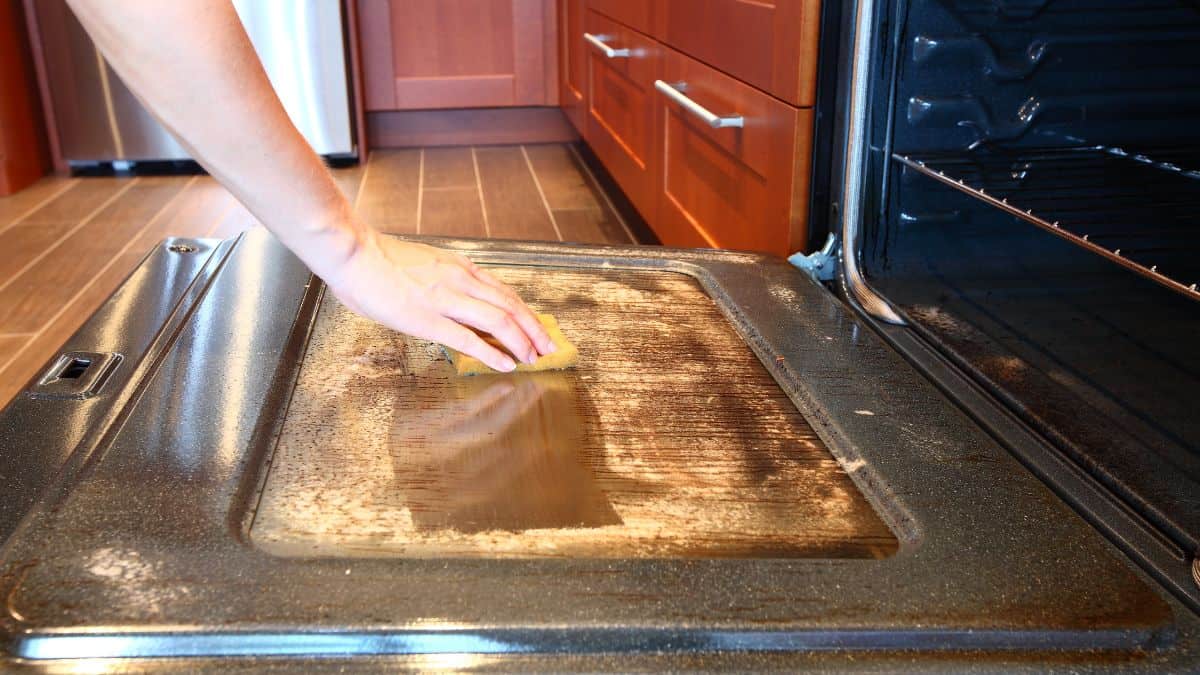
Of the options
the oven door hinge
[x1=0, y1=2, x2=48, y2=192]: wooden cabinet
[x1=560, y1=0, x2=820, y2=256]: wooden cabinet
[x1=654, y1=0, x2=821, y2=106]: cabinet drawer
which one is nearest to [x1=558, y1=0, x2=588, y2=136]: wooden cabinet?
[x1=560, y1=0, x2=820, y2=256]: wooden cabinet

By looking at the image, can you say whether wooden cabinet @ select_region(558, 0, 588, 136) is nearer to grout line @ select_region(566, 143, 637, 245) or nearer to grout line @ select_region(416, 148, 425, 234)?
grout line @ select_region(566, 143, 637, 245)

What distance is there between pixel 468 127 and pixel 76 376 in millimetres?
2673

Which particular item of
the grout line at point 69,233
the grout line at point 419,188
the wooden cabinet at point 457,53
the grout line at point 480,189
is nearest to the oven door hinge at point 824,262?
the grout line at point 480,189

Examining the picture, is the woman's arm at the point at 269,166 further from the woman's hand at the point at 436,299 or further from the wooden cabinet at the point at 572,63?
the wooden cabinet at the point at 572,63

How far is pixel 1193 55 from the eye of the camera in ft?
2.79

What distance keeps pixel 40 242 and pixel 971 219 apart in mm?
2029

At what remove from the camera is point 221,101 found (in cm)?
51

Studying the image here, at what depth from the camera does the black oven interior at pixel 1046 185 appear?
0.82 metres

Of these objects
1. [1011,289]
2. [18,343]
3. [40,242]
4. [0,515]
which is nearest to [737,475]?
[0,515]

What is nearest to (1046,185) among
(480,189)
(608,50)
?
(608,50)

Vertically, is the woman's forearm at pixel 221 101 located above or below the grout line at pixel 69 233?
above

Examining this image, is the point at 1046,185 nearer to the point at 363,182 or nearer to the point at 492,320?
the point at 492,320

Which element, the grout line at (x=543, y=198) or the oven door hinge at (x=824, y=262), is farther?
the grout line at (x=543, y=198)

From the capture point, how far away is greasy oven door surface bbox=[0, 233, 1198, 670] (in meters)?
0.42
